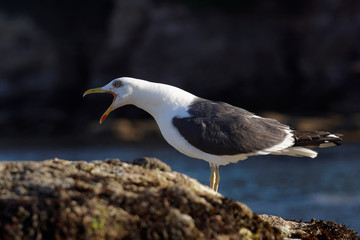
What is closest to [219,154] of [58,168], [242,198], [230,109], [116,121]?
[230,109]

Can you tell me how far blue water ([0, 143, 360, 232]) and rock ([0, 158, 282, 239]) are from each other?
659cm

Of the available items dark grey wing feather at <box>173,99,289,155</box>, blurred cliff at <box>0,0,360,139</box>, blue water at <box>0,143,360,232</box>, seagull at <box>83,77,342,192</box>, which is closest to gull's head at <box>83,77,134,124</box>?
seagull at <box>83,77,342,192</box>

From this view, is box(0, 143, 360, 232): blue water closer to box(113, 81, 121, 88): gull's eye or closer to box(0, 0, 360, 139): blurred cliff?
box(0, 0, 360, 139): blurred cliff

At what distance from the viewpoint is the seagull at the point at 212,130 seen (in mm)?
5211

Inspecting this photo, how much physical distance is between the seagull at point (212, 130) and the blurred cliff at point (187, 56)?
55.6 ft

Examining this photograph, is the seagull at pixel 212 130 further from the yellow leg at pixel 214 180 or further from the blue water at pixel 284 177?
the blue water at pixel 284 177

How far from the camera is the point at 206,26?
2797 cm

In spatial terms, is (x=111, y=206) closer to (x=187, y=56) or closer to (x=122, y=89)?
(x=122, y=89)

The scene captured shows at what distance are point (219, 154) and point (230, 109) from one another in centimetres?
52

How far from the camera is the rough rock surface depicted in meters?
3.04

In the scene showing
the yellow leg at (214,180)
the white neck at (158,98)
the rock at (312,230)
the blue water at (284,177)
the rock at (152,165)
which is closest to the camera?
the rock at (152,165)

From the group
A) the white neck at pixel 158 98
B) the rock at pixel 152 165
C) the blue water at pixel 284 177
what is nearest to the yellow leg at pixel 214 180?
the white neck at pixel 158 98

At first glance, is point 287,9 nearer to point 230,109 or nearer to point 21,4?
point 21,4

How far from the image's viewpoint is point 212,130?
524cm
